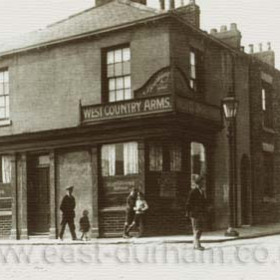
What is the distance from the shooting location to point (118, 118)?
18.7 m

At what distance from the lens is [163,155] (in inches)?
730

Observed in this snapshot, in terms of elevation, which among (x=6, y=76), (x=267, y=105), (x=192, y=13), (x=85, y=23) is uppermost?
(x=192, y=13)

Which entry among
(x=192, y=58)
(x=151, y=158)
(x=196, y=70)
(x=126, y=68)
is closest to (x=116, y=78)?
(x=126, y=68)

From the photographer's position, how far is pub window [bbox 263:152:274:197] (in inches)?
1015

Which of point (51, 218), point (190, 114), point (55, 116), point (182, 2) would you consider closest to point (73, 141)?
point (55, 116)

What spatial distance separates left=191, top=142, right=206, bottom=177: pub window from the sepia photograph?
0.21 ft

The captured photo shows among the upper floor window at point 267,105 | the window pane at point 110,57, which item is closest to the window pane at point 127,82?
the window pane at point 110,57

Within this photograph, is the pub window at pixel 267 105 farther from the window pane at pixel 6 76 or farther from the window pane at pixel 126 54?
the window pane at pixel 6 76

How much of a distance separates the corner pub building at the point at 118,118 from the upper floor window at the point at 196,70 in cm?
4

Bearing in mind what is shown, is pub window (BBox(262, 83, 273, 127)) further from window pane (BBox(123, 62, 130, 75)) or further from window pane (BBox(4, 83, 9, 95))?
window pane (BBox(4, 83, 9, 95))

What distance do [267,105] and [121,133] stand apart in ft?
Result: 31.3

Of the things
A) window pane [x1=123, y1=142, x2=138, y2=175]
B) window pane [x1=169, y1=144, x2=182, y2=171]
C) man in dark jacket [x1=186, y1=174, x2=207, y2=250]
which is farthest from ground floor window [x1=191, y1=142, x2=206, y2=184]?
man in dark jacket [x1=186, y1=174, x2=207, y2=250]

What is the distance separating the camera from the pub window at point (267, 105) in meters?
26.0

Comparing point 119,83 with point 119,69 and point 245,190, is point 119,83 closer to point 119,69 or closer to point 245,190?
point 119,69
